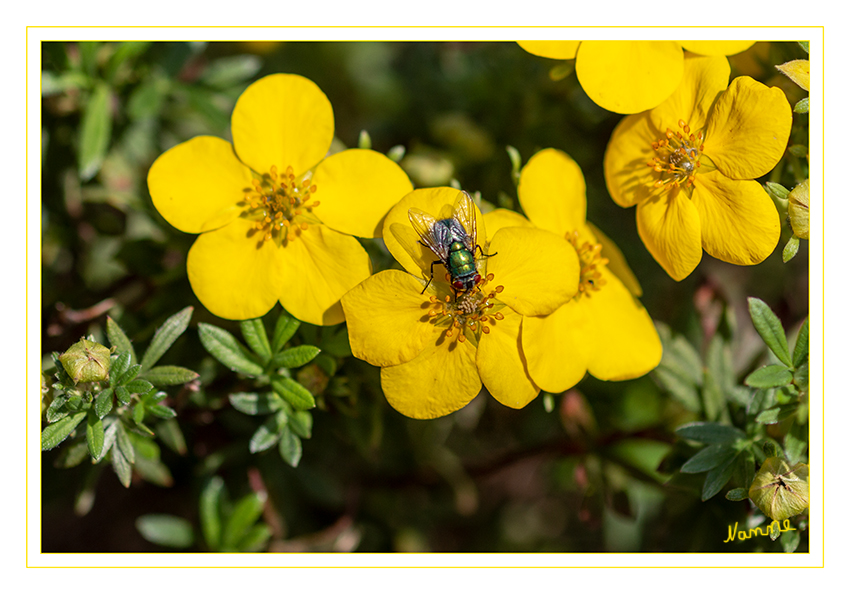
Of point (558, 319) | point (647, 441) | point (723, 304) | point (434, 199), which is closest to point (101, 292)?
point (434, 199)

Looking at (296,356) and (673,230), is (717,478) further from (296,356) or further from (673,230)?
(296,356)

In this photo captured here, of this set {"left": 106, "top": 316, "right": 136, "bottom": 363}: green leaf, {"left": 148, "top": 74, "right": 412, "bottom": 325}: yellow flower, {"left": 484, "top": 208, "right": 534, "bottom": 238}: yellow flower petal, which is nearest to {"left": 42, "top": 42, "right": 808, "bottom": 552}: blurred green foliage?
{"left": 148, "top": 74, "right": 412, "bottom": 325}: yellow flower

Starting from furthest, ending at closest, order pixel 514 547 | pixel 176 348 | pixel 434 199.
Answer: pixel 514 547 < pixel 176 348 < pixel 434 199

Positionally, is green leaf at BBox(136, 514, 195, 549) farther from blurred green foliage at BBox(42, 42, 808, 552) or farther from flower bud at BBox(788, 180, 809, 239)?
flower bud at BBox(788, 180, 809, 239)

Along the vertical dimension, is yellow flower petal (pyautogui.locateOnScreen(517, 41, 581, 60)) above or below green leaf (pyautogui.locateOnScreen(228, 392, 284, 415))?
above

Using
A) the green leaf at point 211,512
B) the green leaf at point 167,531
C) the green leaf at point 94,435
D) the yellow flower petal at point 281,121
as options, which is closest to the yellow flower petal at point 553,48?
the yellow flower petal at point 281,121

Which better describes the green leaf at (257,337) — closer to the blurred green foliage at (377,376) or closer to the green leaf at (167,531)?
the blurred green foliage at (377,376)
